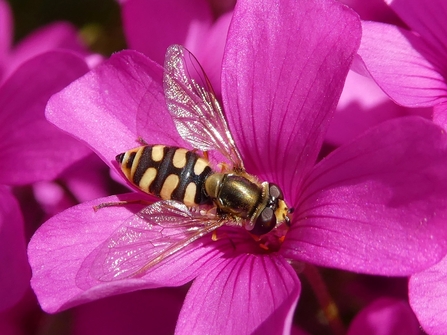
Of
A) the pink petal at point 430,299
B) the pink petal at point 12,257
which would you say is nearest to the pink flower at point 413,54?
the pink petal at point 430,299

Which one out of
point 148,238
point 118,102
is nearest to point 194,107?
point 118,102

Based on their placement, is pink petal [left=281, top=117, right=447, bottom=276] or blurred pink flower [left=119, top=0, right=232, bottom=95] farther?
blurred pink flower [left=119, top=0, right=232, bottom=95]

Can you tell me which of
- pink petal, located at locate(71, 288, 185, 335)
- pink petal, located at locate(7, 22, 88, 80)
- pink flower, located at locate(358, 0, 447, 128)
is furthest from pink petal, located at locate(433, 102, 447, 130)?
pink petal, located at locate(7, 22, 88, 80)

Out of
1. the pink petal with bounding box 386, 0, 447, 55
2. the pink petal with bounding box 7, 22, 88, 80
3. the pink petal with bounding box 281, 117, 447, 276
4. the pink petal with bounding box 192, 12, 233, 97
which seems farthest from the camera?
the pink petal with bounding box 7, 22, 88, 80

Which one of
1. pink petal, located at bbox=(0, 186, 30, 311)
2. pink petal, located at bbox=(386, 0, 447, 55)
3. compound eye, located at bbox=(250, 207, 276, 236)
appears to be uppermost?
pink petal, located at bbox=(386, 0, 447, 55)

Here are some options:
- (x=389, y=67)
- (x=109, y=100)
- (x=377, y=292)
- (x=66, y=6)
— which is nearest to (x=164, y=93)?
(x=109, y=100)

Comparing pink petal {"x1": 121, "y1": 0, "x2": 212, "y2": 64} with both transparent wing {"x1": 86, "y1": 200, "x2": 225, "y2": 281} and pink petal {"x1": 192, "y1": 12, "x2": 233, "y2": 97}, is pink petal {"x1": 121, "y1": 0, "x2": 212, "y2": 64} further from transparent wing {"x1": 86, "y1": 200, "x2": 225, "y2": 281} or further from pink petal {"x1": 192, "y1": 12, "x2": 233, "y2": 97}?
transparent wing {"x1": 86, "y1": 200, "x2": 225, "y2": 281}

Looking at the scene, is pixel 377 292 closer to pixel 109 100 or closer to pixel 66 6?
pixel 109 100

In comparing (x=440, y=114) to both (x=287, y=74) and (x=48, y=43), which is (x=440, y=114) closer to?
(x=287, y=74)

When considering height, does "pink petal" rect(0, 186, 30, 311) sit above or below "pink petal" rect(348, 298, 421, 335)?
above
